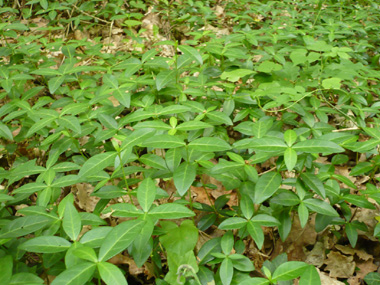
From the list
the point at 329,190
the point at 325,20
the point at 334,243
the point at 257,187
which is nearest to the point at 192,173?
the point at 257,187

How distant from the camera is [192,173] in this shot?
1.41 m

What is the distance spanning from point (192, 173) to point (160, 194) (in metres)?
0.18

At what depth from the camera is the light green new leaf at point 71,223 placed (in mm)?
1189

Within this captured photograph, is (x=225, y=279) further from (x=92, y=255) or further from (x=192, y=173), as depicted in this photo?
(x=92, y=255)

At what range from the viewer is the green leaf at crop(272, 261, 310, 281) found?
117 centimetres

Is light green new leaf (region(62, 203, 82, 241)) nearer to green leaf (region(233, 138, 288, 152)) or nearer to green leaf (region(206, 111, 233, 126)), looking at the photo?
green leaf (region(233, 138, 288, 152))

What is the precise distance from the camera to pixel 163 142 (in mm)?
1387

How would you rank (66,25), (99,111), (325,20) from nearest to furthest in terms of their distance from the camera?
(99,111), (325,20), (66,25)

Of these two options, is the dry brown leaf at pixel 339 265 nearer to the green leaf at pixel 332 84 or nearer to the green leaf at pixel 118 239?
the green leaf at pixel 332 84

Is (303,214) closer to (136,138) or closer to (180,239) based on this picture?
(180,239)

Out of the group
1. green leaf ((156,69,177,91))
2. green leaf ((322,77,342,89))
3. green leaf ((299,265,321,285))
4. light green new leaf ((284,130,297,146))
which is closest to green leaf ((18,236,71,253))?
green leaf ((299,265,321,285))

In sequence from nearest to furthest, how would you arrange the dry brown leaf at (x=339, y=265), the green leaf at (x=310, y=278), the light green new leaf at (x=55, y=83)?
the green leaf at (x=310, y=278), the dry brown leaf at (x=339, y=265), the light green new leaf at (x=55, y=83)

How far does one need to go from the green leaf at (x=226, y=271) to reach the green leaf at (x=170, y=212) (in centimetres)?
35

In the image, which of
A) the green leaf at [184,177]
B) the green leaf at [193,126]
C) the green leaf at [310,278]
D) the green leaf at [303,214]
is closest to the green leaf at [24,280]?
the green leaf at [184,177]
